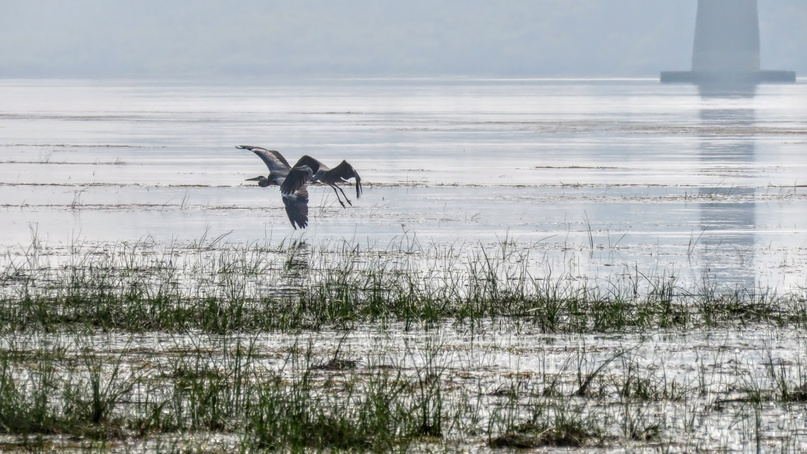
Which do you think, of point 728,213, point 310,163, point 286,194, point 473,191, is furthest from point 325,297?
point 473,191

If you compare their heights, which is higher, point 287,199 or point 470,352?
point 287,199

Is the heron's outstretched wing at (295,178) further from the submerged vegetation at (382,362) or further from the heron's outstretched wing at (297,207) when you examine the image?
the submerged vegetation at (382,362)

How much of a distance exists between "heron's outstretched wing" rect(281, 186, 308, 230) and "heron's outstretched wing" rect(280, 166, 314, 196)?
1.23 feet

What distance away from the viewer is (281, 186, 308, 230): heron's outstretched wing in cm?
1873

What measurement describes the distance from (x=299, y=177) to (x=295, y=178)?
58 mm

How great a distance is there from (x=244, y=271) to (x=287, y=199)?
164 inches

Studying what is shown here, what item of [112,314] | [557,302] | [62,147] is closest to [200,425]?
[112,314]

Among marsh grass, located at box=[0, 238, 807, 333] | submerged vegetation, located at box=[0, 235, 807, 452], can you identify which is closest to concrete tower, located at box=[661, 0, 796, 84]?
marsh grass, located at box=[0, 238, 807, 333]

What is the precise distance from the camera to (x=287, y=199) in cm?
1884

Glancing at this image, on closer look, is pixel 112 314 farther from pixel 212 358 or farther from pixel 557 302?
pixel 557 302

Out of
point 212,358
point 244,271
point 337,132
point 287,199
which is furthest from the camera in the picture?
point 337,132

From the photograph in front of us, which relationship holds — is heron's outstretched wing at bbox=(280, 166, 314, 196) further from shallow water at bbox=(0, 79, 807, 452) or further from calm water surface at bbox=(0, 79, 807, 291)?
calm water surface at bbox=(0, 79, 807, 291)

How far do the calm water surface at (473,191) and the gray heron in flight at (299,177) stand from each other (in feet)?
1.79

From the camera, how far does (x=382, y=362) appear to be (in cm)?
983
